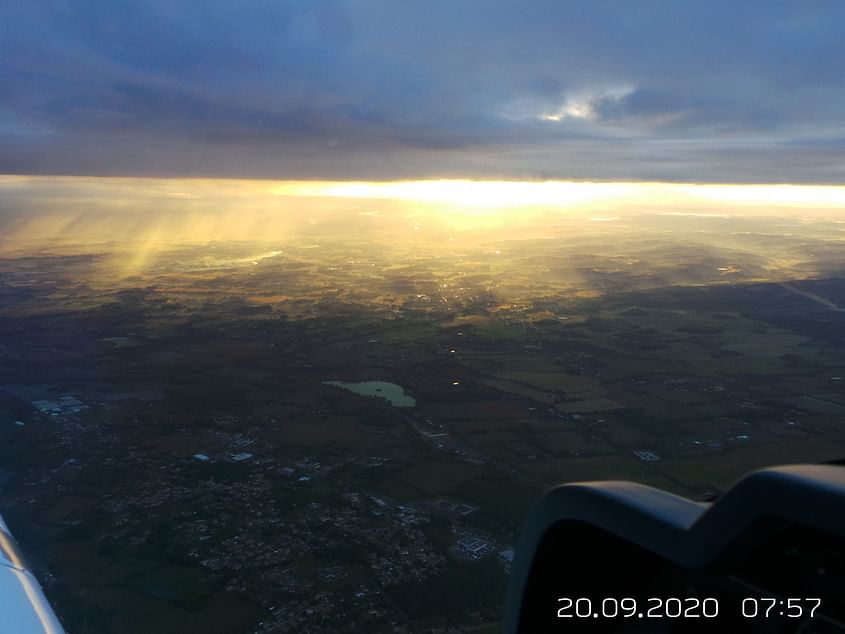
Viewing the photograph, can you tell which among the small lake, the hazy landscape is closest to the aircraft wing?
the hazy landscape

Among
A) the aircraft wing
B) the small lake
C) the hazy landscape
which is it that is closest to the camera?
the aircraft wing

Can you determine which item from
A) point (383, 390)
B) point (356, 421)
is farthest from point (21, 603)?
point (383, 390)

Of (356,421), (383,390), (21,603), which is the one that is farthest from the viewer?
(383,390)

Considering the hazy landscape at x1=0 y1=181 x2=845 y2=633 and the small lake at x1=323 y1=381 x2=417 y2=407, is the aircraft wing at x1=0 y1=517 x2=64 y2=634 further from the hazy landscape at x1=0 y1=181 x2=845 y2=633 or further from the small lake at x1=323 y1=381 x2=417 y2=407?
the small lake at x1=323 y1=381 x2=417 y2=407

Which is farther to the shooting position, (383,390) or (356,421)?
(383,390)

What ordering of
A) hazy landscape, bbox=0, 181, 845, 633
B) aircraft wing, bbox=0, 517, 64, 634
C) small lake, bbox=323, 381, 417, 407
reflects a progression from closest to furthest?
aircraft wing, bbox=0, 517, 64, 634 < hazy landscape, bbox=0, 181, 845, 633 < small lake, bbox=323, 381, 417, 407

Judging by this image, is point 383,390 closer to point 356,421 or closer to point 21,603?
point 356,421

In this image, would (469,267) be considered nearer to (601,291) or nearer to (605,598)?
(601,291)

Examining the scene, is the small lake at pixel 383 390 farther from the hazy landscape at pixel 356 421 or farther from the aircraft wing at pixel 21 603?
the aircraft wing at pixel 21 603

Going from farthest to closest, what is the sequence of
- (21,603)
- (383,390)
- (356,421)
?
(383,390) < (356,421) < (21,603)
